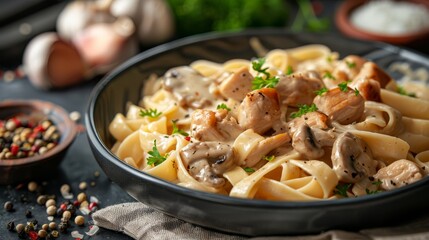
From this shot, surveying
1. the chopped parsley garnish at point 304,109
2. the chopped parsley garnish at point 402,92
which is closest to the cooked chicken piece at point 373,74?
the chopped parsley garnish at point 402,92

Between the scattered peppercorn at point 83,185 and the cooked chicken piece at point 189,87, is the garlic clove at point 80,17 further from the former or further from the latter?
the scattered peppercorn at point 83,185

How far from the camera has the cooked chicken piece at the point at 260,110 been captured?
4.71 metres

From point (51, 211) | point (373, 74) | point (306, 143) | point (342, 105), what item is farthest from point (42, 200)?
point (373, 74)

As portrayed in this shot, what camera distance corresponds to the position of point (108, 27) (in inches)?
306

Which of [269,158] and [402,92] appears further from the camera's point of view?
[402,92]

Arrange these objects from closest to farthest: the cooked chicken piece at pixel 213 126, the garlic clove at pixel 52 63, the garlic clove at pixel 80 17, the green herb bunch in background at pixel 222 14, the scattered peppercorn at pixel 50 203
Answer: the cooked chicken piece at pixel 213 126
the scattered peppercorn at pixel 50 203
the garlic clove at pixel 52 63
the garlic clove at pixel 80 17
the green herb bunch in background at pixel 222 14

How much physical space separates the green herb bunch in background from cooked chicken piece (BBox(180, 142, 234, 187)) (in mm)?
3784

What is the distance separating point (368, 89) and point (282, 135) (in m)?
0.89

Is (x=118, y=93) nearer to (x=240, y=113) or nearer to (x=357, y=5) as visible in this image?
(x=240, y=113)

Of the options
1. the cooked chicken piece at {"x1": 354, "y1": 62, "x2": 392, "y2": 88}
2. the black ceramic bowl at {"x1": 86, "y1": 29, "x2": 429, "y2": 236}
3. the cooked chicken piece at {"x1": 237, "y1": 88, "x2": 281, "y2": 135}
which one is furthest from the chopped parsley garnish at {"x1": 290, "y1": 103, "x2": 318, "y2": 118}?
the black ceramic bowl at {"x1": 86, "y1": 29, "x2": 429, "y2": 236}

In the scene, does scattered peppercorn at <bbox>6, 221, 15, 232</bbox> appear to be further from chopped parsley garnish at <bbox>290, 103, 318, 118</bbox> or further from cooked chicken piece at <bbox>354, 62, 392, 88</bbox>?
cooked chicken piece at <bbox>354, 62, 392, 88</bbox>

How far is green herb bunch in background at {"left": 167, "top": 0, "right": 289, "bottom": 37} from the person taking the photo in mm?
8211

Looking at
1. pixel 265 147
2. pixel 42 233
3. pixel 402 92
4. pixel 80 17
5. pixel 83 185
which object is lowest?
pixel 83 185

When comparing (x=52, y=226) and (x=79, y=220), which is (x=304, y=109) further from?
(x=52, y=226)
